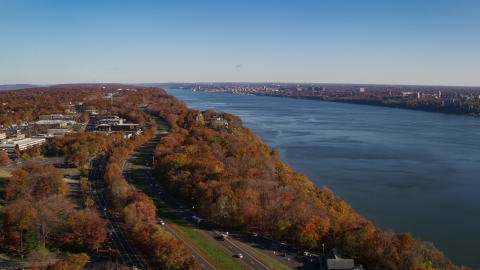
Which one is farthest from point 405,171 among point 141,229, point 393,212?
point 141,229

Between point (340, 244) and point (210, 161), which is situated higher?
point (210, 161)

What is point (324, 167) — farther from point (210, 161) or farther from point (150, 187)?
point (150, 187)

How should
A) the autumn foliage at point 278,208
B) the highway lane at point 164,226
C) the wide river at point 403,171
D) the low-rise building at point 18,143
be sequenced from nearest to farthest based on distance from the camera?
the highway lane at point 164,226 < the autumn foliage at point 278,208 < the wide river at point 403,171 < the low-rise building at point 18,143

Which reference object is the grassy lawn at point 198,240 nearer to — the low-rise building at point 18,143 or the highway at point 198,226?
the highway at point 198,226

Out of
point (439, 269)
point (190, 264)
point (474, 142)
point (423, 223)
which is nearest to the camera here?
point (190, 264)

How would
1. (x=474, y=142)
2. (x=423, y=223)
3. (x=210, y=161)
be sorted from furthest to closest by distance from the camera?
1. (x=474, y=142)
2. (x=210, y=161)
3. (x=423, y=223)

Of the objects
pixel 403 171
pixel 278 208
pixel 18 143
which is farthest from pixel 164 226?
pixel 18 143

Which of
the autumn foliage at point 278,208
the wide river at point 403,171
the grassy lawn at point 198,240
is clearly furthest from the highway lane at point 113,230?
the wide river at point 403,171
